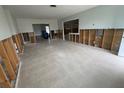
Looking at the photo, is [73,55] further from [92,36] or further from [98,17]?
[98,17]

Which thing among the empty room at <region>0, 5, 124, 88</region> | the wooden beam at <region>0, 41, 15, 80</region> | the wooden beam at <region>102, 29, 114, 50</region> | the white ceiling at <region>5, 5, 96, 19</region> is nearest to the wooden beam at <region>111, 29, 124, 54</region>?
the empty room at <region>0, 5, 124, 88</region>

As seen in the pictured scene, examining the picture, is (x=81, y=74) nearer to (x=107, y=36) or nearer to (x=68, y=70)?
(x=68, y=70)

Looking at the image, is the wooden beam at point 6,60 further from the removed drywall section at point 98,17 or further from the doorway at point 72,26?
the doorway at point 72,26

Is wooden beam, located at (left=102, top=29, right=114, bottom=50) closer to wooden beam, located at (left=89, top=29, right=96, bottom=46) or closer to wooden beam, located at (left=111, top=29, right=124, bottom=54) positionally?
wooden beam, located at (left=111, top=29, right=124, bottom=54)

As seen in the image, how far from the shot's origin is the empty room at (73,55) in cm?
191

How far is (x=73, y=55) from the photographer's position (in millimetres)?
3762

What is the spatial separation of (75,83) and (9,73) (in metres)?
1.69

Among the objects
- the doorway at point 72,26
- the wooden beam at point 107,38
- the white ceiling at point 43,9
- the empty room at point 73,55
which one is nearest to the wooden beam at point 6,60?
the empty room at point 73,55

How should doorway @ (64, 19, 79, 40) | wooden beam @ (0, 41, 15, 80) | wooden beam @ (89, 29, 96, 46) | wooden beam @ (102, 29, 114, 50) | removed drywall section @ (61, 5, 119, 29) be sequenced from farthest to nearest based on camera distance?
doorway @ (64, 19, 79, 40) < wooden beam @ (89, 29, 96, 46) < wooden beam @ (102, 29, 114, 50) < removed drywall section @ (61, 5, 119, 29) < wooden beam @ (0, 41, 15, 80)

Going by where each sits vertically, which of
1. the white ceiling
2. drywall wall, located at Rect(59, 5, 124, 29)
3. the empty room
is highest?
the white ceiling

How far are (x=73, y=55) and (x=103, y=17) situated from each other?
290cm

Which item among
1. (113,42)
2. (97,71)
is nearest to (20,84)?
(97,71)

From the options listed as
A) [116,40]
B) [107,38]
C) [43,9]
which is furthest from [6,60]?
[107,38]

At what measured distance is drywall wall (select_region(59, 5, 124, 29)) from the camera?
3.69 meters
